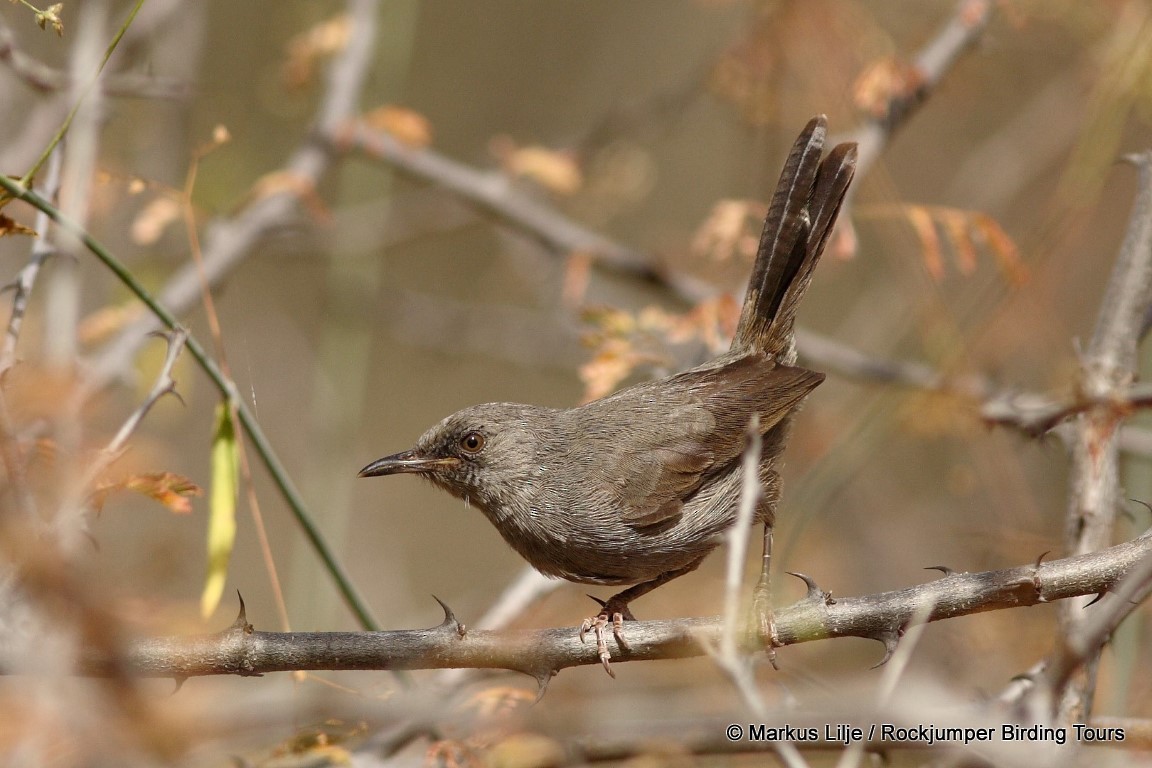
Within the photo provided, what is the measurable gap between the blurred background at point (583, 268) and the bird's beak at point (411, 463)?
458 mm

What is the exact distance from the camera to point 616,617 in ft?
11.6

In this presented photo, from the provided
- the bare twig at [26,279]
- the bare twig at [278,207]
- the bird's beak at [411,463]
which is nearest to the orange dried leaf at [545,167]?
the bare twig at [278,207]

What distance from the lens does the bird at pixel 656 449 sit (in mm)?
3838

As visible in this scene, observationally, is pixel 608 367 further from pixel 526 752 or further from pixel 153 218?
pixel 153 218

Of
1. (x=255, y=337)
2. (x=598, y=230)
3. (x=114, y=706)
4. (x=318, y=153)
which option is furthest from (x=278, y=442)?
(x=114, y=706)

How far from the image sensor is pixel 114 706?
1.27 metres

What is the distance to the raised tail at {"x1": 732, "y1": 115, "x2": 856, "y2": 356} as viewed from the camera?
422 centimetres

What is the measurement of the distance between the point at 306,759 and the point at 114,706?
177cm

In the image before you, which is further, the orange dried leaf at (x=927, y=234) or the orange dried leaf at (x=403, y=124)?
the orange dried leaf at (x=403, y=124)

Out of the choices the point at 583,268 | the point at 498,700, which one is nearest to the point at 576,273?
the point at 583,268

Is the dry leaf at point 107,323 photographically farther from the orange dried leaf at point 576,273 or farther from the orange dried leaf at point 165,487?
the orange dried leaf at point 576,273

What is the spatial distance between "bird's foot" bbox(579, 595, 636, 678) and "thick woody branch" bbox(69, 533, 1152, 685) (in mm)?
103

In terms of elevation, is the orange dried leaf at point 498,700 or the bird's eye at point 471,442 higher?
the bird's eye at point 471,442

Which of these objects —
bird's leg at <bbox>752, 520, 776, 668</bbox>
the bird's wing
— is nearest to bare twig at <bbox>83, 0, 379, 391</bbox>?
the bird's wing
